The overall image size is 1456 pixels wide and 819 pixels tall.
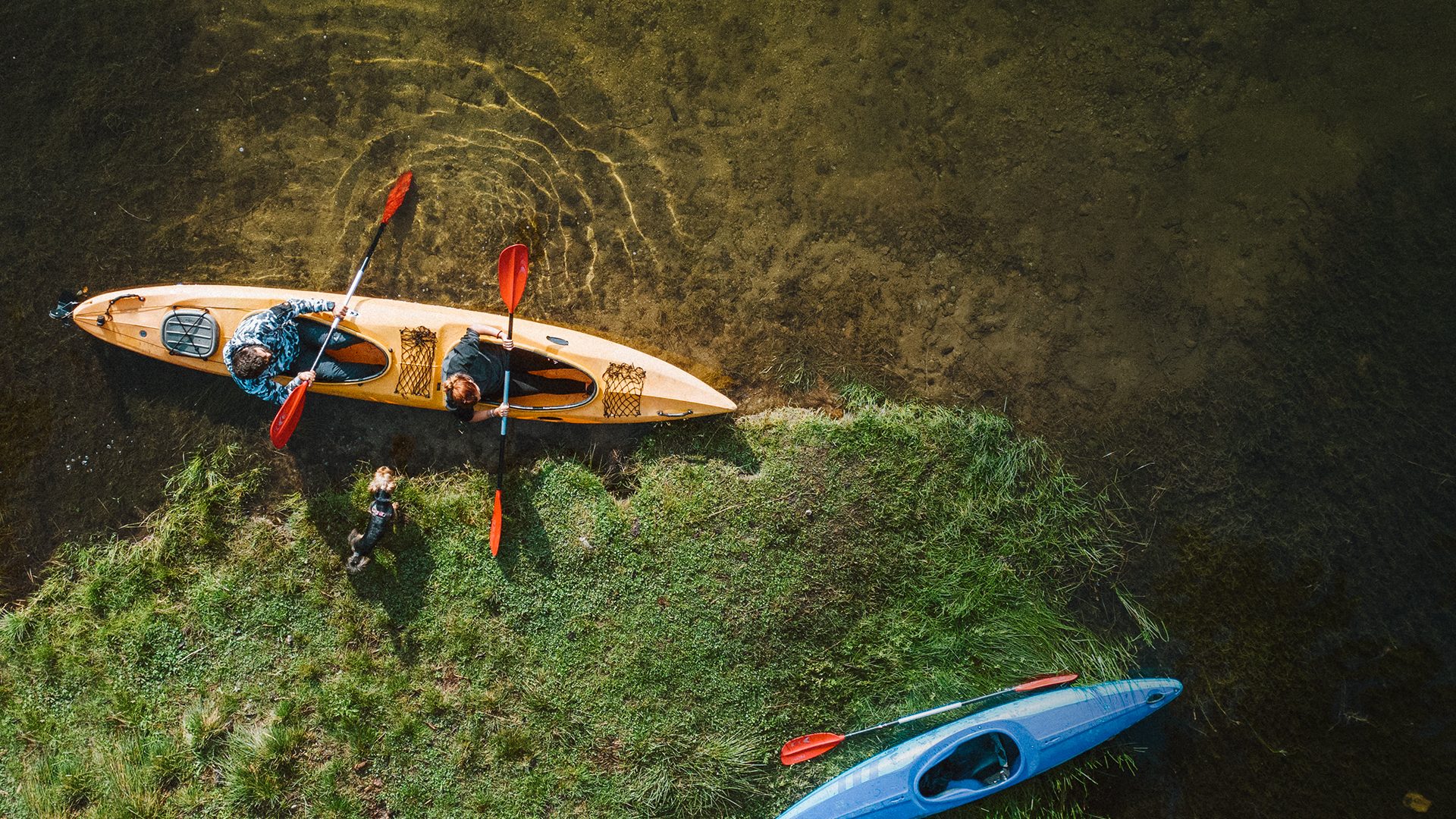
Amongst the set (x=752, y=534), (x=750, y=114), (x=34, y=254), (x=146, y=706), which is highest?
(x=750, y=114)

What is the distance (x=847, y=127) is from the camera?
18.6ft

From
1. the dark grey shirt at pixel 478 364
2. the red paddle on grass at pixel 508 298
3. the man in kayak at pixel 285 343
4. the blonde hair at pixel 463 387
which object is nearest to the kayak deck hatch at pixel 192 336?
the man in kayak at pixel 285 343

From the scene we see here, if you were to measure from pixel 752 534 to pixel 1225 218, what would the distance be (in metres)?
3.91

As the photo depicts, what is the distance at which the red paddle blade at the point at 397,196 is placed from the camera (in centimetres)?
558

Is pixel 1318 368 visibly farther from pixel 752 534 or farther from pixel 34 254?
pixel 34 254

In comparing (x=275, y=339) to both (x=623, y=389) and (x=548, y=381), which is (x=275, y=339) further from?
(x=623, y=389)

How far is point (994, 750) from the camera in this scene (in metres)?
5.44

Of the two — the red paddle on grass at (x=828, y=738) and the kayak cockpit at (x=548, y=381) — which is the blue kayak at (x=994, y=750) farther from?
the kayak cockpit at (x=548, y=381)

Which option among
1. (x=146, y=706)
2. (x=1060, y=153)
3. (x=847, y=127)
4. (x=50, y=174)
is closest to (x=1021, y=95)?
(x=1060, y=153)

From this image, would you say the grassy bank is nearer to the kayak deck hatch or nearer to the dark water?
the dark water

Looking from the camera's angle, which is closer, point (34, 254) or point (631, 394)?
point (631, 394)

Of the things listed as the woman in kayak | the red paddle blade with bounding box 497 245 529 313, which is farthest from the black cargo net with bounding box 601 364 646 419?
the red paddle blade with bounding box 497 245 529 313

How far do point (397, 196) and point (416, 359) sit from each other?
1.21 meters

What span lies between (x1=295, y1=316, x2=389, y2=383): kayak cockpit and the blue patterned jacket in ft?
0.21
